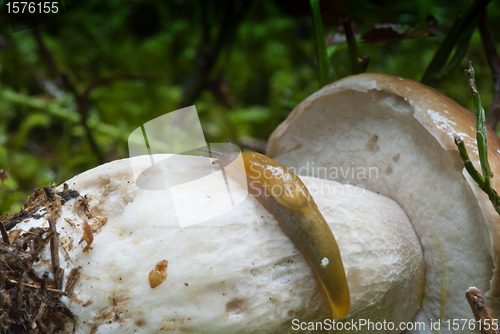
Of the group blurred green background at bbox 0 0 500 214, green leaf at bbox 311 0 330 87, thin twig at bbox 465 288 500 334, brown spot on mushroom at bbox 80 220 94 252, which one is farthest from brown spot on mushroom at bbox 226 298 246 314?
blurred green background at bbox 0 0 500 214

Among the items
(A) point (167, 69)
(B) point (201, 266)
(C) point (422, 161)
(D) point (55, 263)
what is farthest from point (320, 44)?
(A) point (167, 69)

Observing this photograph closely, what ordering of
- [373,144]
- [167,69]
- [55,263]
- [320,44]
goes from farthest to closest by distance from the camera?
[167,69] < [320,44] < [373,144] < [55,263]

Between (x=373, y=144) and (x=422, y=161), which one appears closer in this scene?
(x=422, y=161)

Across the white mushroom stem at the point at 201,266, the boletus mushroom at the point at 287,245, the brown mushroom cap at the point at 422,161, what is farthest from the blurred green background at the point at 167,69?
the white mushroom stem at the point at 201,266

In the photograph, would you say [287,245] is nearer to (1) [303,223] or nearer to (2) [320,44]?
(1) [303,223]

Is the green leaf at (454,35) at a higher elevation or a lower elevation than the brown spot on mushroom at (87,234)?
higher

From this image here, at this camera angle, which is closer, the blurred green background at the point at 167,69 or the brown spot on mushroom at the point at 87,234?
the brown spot on mushroom at the point at 87,234

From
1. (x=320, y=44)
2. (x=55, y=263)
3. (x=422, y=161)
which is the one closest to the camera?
(x=55, y=263)

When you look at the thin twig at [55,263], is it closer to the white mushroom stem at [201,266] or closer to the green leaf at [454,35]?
the white mushroom stem at [201,266]

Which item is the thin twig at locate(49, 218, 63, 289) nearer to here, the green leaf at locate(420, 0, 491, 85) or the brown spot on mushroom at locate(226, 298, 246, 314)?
the brown spot on mushroom at locate(226, 298, 246, 314)
